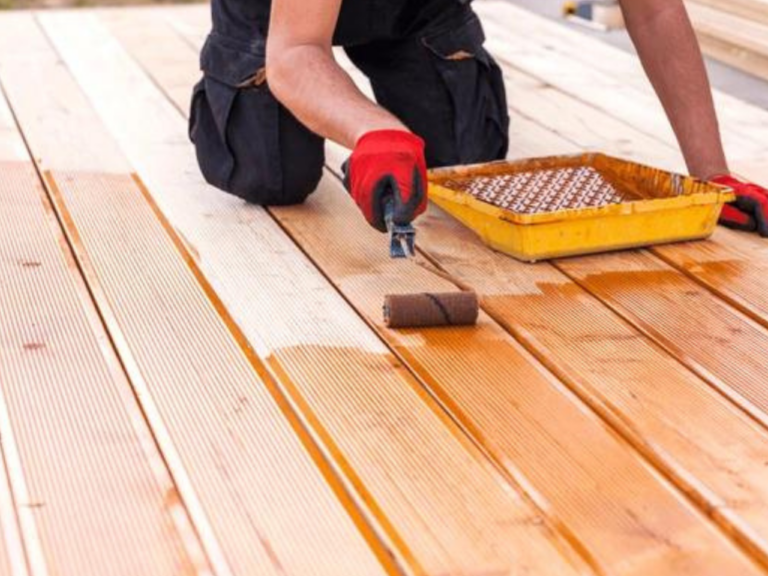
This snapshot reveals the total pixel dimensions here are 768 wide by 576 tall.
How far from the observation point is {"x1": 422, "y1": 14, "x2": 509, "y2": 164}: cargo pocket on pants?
3277mm

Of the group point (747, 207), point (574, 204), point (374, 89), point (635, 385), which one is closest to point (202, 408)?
point (635, 385)

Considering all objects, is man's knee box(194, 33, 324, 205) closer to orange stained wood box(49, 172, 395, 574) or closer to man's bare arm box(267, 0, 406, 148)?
orange stained wood box(49, 172, 395, 574)

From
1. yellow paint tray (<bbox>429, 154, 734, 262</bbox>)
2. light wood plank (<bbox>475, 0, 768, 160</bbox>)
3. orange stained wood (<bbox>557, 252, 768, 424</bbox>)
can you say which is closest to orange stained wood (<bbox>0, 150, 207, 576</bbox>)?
yellow paint tray (<bbox>429, 154, 734, 262</bbox>)

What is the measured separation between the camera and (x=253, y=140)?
316 cm

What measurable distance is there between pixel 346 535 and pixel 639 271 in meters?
1.11

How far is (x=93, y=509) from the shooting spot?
1864 mm

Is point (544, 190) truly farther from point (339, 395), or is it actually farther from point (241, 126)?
point (339, 395)

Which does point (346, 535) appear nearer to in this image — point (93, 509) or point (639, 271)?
point (93, 509)

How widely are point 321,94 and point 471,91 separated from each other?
2.65 feet

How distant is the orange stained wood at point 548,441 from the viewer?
5.90 feet

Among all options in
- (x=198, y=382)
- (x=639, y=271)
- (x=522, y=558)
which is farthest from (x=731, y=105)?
(x=522, y=558)

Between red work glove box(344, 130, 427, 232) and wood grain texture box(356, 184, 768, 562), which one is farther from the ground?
red work glove box(344, 130, 427, 232)

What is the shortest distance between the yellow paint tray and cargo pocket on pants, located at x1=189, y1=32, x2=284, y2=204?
379 millimetres

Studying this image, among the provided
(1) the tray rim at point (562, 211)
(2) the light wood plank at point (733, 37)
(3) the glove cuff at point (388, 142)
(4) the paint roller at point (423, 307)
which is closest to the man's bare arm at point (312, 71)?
(3) the glove cuff at point (388, 142)
